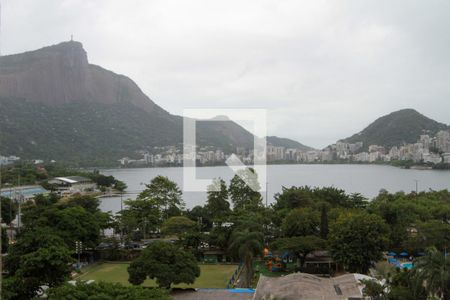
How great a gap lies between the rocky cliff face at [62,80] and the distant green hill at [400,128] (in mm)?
53461

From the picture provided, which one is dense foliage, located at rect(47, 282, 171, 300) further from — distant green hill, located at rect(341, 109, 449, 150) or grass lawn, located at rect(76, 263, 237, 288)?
distant green hill, located at rect(341, 109, 449, 150)

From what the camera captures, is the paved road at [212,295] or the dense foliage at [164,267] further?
the paved road at [212,295]

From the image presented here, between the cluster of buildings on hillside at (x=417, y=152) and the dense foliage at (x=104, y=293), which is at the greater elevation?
the cluster of buildings on hillside at (x=417, y=152)

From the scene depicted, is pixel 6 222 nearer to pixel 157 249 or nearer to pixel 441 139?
pixel 157 249

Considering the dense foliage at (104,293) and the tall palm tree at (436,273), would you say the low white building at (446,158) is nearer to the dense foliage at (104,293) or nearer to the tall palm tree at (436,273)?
the tall palm tree at (436,273)

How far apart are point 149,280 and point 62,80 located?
8967 centimetres

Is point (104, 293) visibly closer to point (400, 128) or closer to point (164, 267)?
point (164, 267)

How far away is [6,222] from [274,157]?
67083 millimetres

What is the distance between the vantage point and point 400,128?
96.1m

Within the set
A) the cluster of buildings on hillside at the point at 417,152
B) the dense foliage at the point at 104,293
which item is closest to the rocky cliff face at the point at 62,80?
the cluster of buildings on hillside at the point at 417,152

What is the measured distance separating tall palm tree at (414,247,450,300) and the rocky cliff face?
85718mm

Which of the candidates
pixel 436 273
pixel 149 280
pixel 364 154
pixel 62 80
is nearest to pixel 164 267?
pixel 149 280

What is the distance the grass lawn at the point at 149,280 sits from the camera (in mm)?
13273

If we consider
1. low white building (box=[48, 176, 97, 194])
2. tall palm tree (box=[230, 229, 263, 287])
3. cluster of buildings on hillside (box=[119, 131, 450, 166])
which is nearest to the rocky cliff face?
cluster of buildings on hillside (box=[119, 131, 450, 166])
